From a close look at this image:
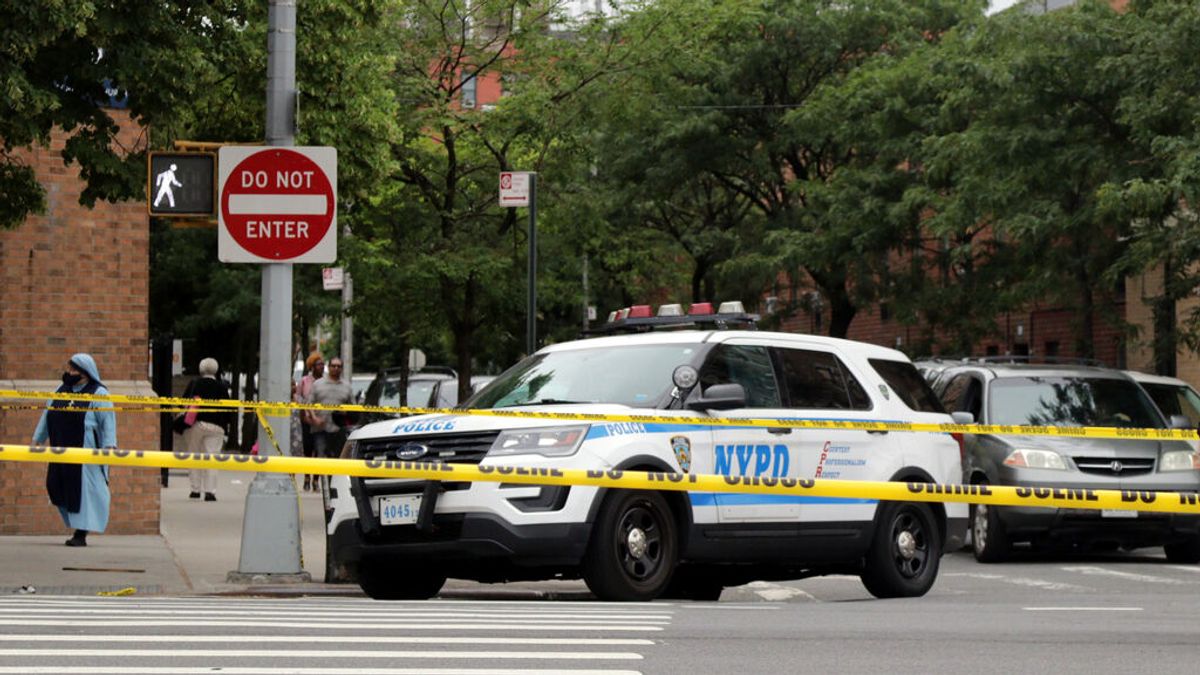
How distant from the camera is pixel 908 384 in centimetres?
1430

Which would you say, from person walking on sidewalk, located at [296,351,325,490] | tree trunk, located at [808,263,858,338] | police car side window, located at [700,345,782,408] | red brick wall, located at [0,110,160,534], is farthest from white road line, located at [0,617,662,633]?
tree trunk, located at [808,263,858,338]

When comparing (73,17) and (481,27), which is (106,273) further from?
(481,27)

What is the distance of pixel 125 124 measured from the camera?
19.2 metres

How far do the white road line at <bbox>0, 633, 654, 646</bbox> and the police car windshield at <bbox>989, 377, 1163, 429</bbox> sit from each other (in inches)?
434

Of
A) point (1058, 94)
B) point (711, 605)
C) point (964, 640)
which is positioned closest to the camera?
point (964, 640)

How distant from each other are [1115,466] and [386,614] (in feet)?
31.6

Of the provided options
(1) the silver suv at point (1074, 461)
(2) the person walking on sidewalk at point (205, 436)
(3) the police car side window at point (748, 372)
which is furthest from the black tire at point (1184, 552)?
(2) the person walking on sidewalk at point (205, 436)

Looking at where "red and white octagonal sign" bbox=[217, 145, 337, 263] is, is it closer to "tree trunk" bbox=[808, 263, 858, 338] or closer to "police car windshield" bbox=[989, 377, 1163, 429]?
"police car windshield" bbox=[989, 377, 1163, 429]

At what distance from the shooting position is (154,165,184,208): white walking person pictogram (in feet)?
47.4

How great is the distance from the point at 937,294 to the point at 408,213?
11160 mm

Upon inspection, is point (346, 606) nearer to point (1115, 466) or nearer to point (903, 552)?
point (903, 552)

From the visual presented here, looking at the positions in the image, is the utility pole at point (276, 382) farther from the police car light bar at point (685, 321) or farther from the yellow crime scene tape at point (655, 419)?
the police car light bar at point (685, 321)

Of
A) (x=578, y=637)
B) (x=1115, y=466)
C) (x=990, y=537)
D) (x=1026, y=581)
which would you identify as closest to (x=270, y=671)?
(x=578, y=637)

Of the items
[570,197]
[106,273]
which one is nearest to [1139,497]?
[106,273]
